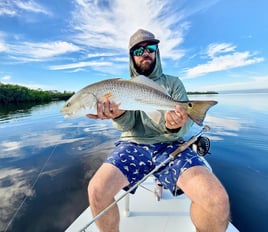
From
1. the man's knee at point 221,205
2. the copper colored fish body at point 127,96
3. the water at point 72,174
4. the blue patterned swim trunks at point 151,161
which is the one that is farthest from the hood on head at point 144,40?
the water at point 72,174

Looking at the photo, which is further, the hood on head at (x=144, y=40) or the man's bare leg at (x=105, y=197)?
the hood on head at (x=144, y=40)

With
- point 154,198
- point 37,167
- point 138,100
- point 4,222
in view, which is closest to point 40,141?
point 37,167

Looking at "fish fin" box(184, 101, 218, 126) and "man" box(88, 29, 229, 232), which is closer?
"man" box(88, 29, 229, 232)

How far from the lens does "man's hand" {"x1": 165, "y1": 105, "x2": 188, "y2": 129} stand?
2150 mm

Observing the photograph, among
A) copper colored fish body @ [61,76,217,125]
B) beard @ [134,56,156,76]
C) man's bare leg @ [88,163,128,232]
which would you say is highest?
beard @ [134,56,156,76]

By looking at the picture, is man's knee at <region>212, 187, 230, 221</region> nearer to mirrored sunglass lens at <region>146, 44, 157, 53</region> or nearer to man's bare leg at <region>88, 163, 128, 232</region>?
man's bare leg at <region>88, 163, 128, 232</region>

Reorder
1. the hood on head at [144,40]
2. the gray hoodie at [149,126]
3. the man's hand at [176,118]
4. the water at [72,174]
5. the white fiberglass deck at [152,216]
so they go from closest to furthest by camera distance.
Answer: the man's hand at [176,118]
the white fiberglass deck at [152,216]
the gray hoodie at [149,126]
the hood on head at [144,40]
the water at [72,174]

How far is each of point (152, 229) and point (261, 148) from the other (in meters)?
6.32

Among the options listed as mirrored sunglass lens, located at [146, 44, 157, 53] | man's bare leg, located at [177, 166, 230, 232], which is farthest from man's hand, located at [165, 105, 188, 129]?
mirrored sunglass lens, located at [146, 44, 157, 53]

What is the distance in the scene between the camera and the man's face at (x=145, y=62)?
2.98m

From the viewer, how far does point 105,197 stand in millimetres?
2002

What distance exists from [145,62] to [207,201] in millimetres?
2106

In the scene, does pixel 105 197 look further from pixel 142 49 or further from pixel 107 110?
pixel 142 49

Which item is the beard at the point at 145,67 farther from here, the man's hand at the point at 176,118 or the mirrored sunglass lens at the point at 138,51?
the man's hand at the point at 176,118
